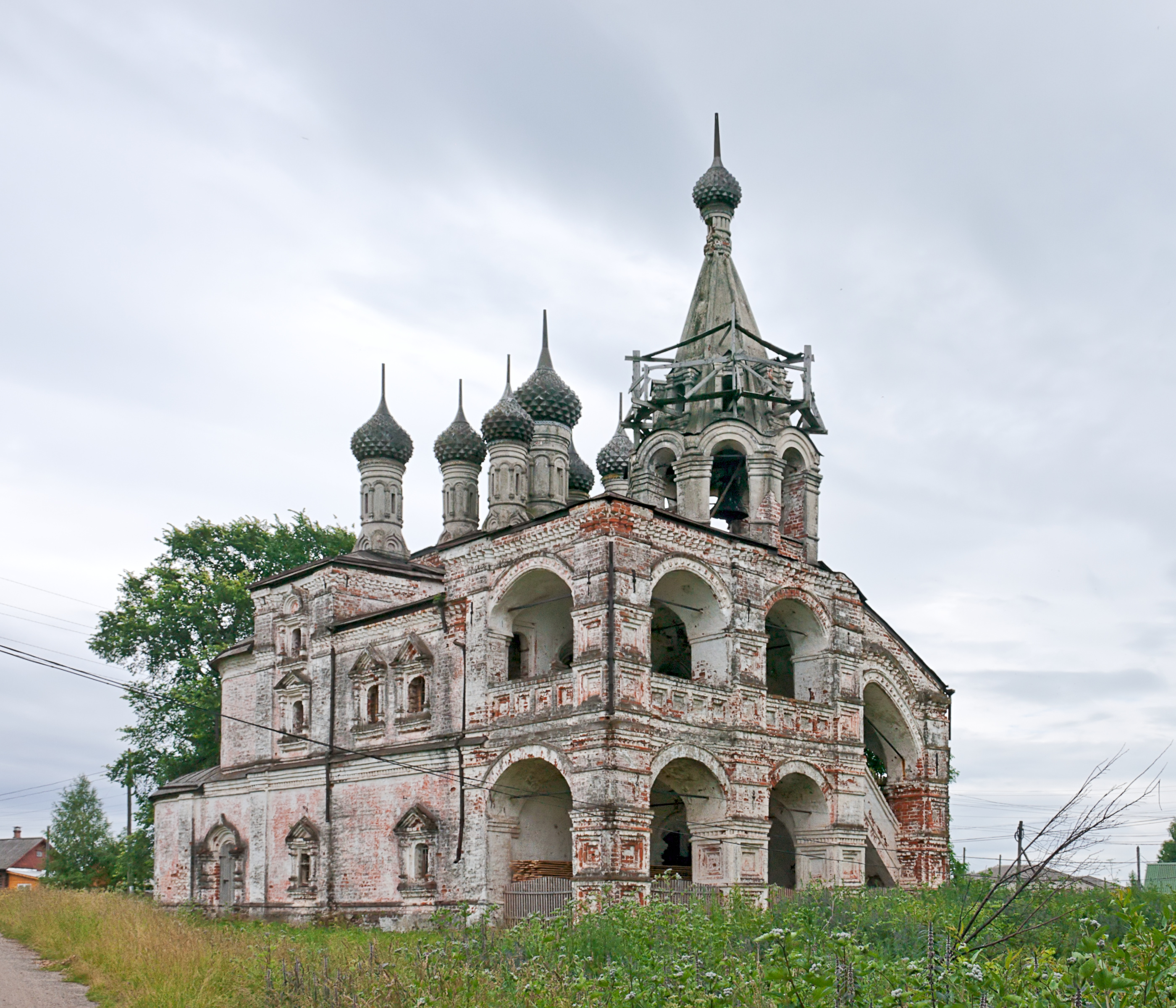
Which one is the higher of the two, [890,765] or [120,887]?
[890,765]

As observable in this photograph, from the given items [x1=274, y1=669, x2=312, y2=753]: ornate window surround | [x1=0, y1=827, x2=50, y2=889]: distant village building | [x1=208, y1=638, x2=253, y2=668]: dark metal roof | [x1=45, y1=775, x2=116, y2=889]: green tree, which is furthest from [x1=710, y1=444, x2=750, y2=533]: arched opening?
[x1=0, y1=827, x2=50, y2=889]: distant village building

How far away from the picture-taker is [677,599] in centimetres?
2041

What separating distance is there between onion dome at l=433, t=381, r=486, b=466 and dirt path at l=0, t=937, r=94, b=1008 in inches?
558

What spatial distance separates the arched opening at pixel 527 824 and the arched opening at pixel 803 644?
421 cm

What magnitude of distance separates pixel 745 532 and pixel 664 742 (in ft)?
15.9

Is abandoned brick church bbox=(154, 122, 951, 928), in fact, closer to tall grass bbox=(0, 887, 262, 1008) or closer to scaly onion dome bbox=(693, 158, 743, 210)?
scaly onion dome bbox=(693, 158, 743, 210)

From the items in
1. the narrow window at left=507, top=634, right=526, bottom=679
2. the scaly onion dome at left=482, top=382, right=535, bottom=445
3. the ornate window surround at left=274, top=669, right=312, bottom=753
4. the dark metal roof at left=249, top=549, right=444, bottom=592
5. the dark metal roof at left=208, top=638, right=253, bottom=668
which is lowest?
the ornate window surround at left=274, top=669, right=312, bottom=753

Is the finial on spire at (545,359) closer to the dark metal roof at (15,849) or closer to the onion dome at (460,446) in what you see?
the onion dome at (460,446)

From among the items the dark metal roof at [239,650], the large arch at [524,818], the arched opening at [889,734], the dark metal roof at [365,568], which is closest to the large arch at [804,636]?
the arched opening at [889,734]

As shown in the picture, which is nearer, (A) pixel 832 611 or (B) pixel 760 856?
(B) pixel 760 856

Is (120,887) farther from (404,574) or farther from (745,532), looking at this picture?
(745,532)

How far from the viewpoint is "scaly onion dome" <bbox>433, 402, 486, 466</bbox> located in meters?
28.1

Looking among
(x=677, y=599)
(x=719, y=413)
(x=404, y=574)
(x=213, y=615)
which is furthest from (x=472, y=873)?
(x=213, y=615)

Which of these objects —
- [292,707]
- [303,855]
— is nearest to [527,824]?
[303,855]
